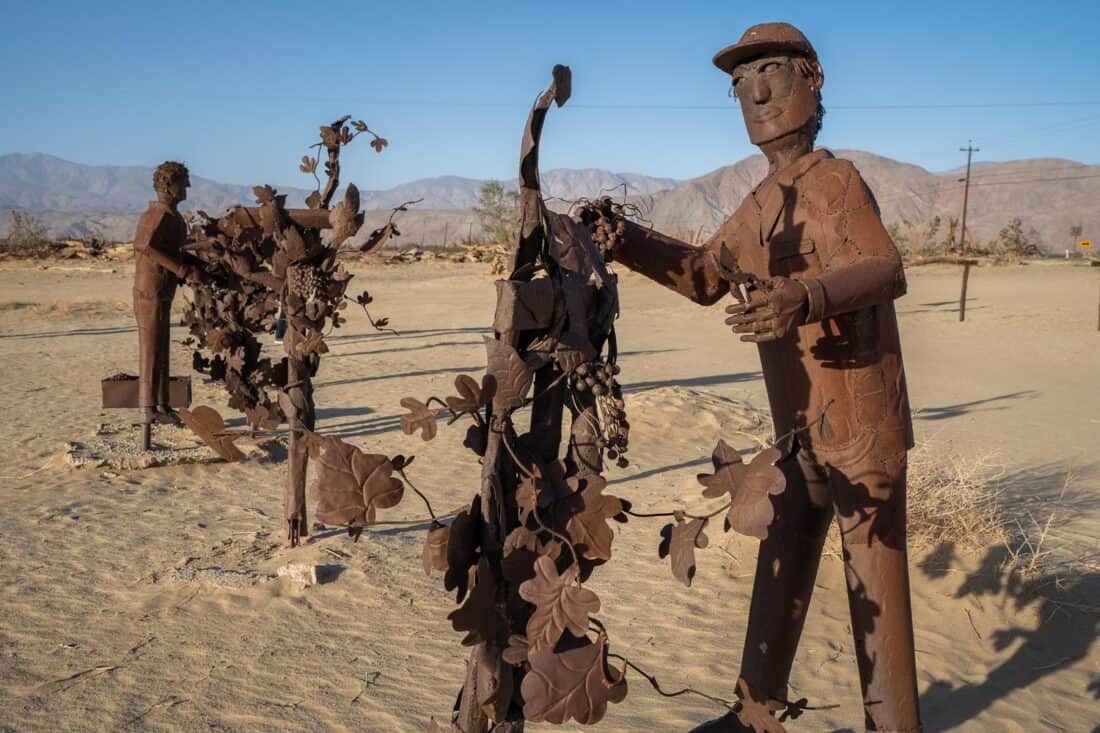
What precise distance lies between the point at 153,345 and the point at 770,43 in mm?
5571

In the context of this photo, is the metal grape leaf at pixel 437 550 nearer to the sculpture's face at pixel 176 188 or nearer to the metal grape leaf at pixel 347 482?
the metal grape leaf at pixel 347 482

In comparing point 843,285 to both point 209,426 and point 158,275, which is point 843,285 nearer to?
point 209,426

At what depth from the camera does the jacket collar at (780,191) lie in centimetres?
230

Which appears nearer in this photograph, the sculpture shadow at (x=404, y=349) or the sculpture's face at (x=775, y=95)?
the sculpture's face at (x=775, y=95)

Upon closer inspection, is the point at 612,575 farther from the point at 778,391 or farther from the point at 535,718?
the point at 535,718

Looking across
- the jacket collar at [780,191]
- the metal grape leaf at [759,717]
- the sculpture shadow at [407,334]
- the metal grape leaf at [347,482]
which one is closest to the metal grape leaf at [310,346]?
the jacket collar at [780,191]

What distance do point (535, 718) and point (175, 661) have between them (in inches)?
107

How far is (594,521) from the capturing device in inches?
65.2

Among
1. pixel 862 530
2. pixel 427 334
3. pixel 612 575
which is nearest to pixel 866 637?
pixel 862 530

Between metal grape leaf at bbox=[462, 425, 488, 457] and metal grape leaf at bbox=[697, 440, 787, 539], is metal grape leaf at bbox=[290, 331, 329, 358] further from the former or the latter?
metal grape leaf at bbox=[697, 440, 787, 539]

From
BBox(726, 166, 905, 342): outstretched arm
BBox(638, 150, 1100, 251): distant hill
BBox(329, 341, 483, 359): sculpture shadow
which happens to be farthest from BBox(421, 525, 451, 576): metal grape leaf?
BBox(638, 150, 1100, 251): distant hill

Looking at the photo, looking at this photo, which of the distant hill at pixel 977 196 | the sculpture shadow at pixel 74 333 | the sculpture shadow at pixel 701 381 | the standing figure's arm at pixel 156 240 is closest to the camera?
the standing figure's arm at pixel 156 240

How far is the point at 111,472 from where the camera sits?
20.8 ft

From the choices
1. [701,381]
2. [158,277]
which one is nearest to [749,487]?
[158,277]
